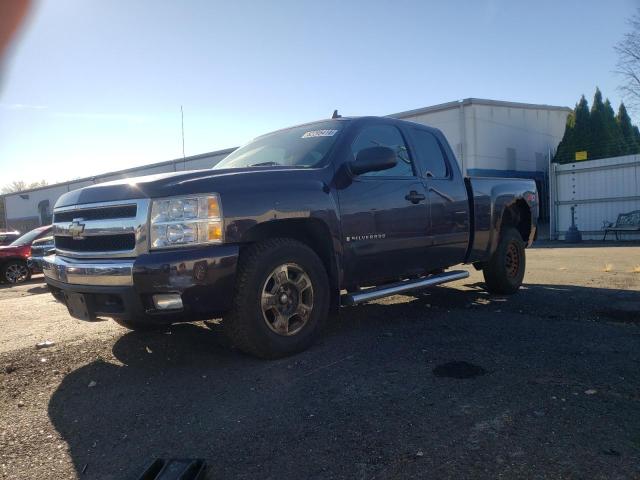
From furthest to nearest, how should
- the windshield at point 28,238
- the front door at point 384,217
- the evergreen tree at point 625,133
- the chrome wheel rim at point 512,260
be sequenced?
1. the evergreen tree at point 625,133
2. the windshield at point 28,238
3. the chrome wheel rim at point 512,260
4. the front door at point 384,217

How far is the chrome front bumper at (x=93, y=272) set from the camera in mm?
3508

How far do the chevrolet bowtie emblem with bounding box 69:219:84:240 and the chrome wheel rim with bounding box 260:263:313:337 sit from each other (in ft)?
4.85

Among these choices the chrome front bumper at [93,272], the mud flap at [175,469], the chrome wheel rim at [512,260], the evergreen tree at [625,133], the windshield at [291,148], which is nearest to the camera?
the mud flap at [175,469]

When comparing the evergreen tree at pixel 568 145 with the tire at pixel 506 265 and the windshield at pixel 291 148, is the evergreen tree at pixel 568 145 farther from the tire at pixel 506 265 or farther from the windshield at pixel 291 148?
the windshield at pixel 291 148

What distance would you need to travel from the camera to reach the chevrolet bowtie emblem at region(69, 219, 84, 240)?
3963mm

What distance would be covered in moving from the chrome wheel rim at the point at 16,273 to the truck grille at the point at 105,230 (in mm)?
10338

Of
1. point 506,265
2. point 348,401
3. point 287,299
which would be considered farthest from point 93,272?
point 506,265

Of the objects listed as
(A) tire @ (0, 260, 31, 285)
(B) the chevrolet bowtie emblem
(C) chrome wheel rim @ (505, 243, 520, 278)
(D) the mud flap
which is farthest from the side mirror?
(A) tire @ (0, 260, 31, 285)

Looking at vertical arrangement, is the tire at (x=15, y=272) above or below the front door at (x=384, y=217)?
below

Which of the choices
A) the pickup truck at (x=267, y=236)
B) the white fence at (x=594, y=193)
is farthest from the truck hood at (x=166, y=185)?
the white fence at (x=594, y=193)

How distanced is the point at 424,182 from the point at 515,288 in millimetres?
2521

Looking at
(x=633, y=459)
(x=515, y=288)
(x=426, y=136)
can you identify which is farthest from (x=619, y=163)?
(x=633, y=459)

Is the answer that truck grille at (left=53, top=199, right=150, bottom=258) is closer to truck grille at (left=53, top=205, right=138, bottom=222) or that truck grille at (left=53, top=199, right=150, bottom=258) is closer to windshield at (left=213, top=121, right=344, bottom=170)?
truck grille at (left=53, top=205, right=138, bottom=222)

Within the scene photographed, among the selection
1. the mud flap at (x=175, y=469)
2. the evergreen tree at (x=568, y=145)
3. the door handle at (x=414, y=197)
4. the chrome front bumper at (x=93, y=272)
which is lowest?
the mud flap at (x=175, y=469)
